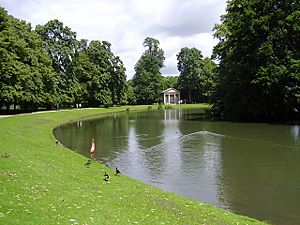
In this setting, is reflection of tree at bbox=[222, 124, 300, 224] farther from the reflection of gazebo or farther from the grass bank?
the reflection of gazebo

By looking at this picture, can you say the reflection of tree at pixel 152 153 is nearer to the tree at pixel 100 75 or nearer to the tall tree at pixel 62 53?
the tall tree at pixel 62 53

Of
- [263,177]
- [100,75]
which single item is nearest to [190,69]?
[100,75]

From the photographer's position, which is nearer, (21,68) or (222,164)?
(222,164)

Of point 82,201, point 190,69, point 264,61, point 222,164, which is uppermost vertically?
point 190,69

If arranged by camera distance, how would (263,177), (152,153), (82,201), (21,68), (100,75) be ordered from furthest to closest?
(100,75) → (21,68) → (152,153) → (263,177) → (82,201)

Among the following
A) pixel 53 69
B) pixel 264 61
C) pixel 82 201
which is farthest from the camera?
pixel 53 69

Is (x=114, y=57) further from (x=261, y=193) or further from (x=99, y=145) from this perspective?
(x=261, y=193)

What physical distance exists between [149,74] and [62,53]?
5425 centimetres

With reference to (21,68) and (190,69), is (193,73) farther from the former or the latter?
(21,68)

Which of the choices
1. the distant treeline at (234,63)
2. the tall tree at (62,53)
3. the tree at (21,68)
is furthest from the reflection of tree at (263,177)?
the tall tree at (62,53)

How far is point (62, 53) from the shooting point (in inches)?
3467

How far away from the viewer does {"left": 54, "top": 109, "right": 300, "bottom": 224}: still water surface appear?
16.6m

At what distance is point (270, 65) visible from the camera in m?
49.6

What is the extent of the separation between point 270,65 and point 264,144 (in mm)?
20641
